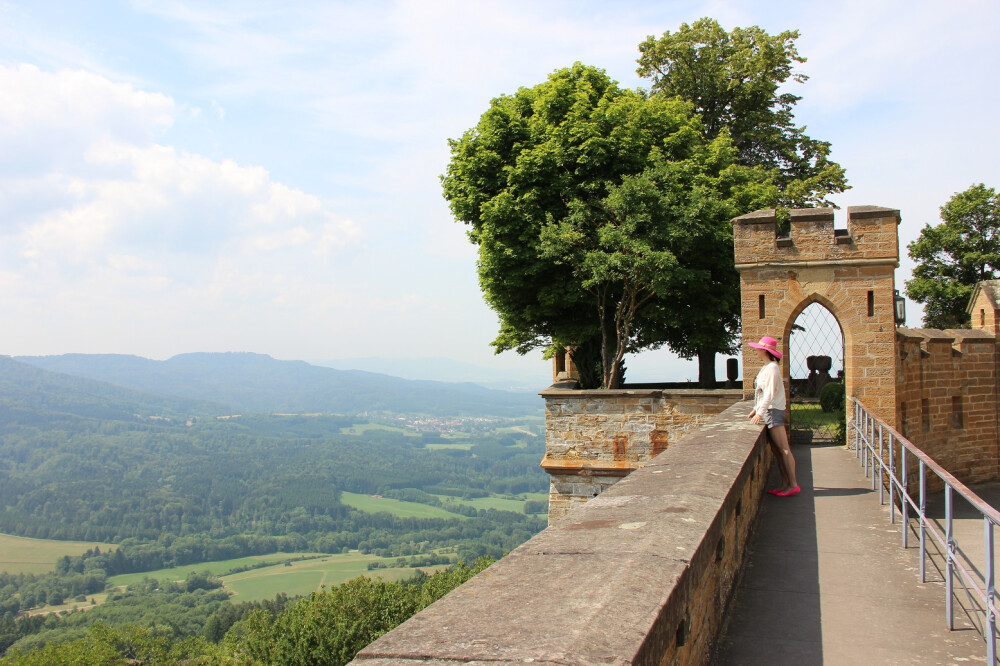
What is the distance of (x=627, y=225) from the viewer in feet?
53.5

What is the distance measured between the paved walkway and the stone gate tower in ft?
18.2

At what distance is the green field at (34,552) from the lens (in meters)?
145

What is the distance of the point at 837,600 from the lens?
4.72m

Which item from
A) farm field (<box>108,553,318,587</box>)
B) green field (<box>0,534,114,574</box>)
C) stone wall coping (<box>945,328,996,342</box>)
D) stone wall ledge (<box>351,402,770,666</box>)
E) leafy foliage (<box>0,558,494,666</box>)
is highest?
stone wall coping (<box>945,328,996,342</box>)

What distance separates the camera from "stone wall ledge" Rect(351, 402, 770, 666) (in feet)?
6.91

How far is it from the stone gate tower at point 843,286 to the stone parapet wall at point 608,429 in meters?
2.78

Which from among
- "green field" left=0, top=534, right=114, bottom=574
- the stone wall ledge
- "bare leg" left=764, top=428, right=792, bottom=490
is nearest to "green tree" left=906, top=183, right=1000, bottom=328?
"bare leg" left=764, top=428, right=792, bottom=490

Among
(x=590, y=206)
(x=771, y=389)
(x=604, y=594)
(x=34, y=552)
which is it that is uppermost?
(x=590, y=206)

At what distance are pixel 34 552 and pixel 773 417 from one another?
611 feet

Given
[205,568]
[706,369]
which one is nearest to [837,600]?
[706,369]

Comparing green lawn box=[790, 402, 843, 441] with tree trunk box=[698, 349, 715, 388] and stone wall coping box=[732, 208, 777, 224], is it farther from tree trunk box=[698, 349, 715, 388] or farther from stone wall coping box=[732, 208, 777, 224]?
stone wall coping box=[732, 208, 777, 224]

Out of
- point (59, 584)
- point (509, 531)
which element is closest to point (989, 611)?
point (59, 584)

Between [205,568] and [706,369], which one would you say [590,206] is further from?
[205,568]

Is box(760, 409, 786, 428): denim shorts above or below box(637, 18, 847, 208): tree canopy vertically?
below
